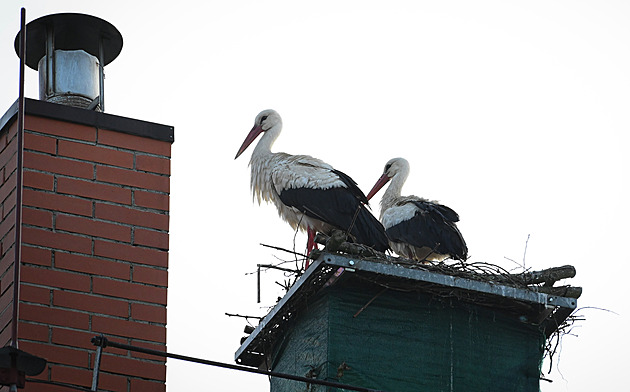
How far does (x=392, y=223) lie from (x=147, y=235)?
612cm

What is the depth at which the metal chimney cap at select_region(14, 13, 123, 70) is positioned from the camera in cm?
640

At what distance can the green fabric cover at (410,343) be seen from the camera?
6.92 metres

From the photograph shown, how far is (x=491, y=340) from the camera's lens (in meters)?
7.32

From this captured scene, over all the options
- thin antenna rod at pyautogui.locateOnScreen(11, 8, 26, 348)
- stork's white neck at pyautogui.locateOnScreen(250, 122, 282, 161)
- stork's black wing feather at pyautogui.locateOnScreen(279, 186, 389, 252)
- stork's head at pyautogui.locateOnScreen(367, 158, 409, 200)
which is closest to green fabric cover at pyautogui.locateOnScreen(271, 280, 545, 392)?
thin antenna rod at pyautogui.locateOnScreen(11, 8, 26, 348)

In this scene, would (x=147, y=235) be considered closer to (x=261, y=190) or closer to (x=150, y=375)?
(x=150, y=375)

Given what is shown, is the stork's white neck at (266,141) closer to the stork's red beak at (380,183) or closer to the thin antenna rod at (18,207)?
the stork's red beak at (380,183)

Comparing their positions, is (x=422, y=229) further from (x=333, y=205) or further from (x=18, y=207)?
(x=18, y=207)

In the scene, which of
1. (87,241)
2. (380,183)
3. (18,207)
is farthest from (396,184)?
(18,207)

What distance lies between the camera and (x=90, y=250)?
5.49 m

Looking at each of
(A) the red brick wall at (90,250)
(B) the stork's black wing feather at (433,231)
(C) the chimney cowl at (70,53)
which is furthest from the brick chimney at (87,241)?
(B) the stork's black wing feather at (433,231)

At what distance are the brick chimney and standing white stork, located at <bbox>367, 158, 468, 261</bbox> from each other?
18.4ft

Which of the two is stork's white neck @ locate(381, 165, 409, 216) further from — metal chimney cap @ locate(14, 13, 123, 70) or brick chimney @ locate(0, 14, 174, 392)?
brick chimney @ locate(0, 14, 174, 392)

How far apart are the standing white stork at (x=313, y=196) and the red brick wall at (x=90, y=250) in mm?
4330

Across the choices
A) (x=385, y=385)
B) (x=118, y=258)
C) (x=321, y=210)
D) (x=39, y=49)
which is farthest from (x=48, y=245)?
(x=321, y=210)
